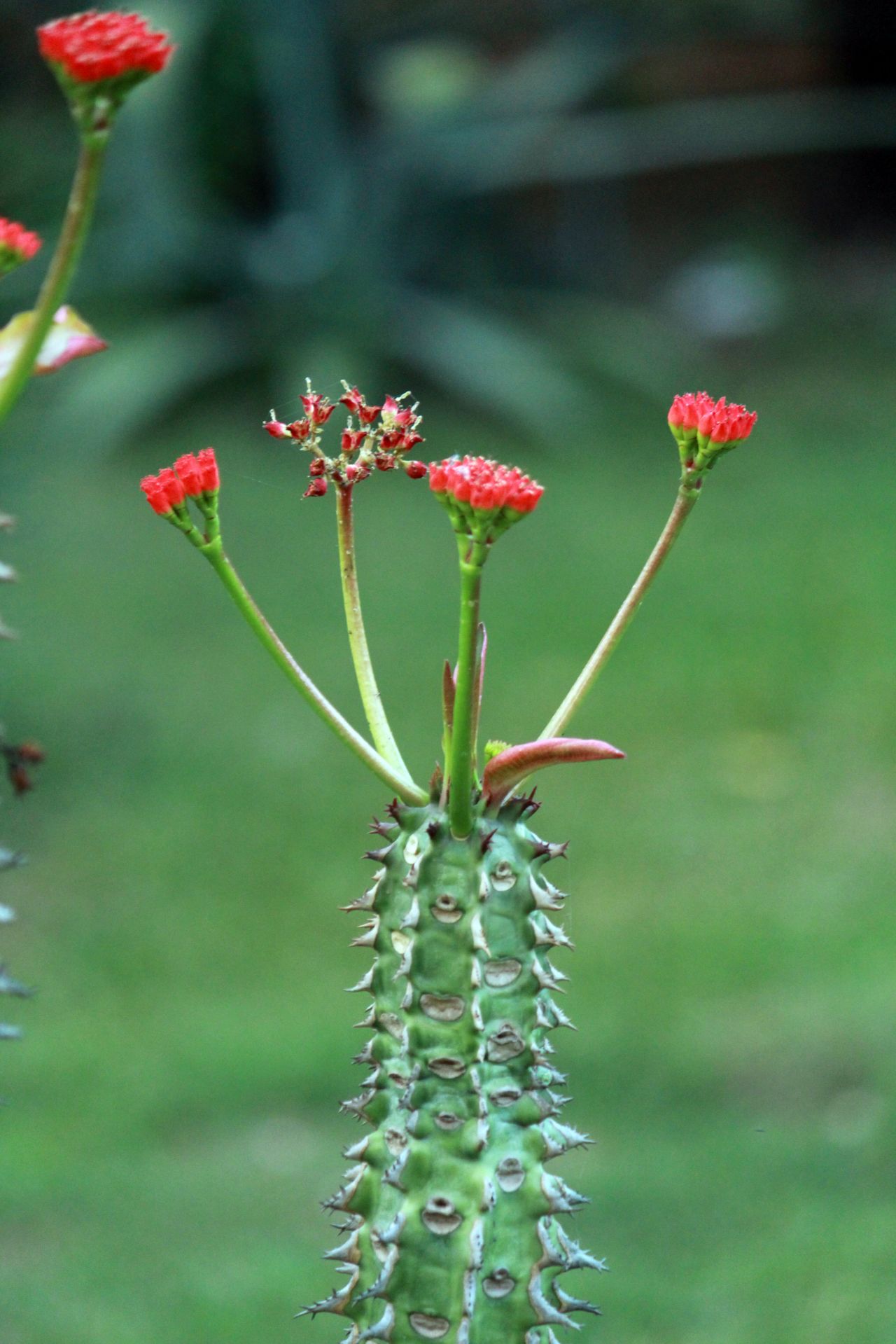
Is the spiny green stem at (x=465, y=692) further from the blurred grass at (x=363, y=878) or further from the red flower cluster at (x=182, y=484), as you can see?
the blurred grass at (x=363, y=878)

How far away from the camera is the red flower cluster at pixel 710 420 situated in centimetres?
132

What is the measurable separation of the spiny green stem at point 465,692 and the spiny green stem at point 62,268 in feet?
0.98

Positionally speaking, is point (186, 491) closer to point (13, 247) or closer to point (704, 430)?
point (13, 247)

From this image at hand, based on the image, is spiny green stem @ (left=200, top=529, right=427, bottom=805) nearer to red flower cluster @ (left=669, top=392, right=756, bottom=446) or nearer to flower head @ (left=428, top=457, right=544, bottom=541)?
flower head @ (left=428, top=457, right=544, bottom=541)

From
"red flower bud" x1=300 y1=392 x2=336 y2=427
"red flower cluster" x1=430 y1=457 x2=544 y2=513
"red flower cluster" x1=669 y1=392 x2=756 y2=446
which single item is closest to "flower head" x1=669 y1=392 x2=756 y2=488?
"red flower cluster" x1=669 y1=392 x2=756 y2=446

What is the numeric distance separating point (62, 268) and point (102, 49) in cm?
13

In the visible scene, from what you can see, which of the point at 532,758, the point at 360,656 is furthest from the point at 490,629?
the point at 532,758

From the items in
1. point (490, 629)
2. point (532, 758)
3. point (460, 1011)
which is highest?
point (490, 629)

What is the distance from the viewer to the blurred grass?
384cm

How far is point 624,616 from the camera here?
1322mm

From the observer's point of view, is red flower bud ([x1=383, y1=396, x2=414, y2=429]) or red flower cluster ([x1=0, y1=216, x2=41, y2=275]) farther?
red flower bud ([x1=383, y1=396, x2=414, y2=429])

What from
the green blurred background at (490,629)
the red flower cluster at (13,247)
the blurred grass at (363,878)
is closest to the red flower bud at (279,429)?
the red flower cluster at (13,247)

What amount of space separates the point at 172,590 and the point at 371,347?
2.80 metres

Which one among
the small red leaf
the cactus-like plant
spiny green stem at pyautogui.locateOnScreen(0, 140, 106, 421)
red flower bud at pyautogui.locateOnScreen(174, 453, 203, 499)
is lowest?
the cactus-like plant
